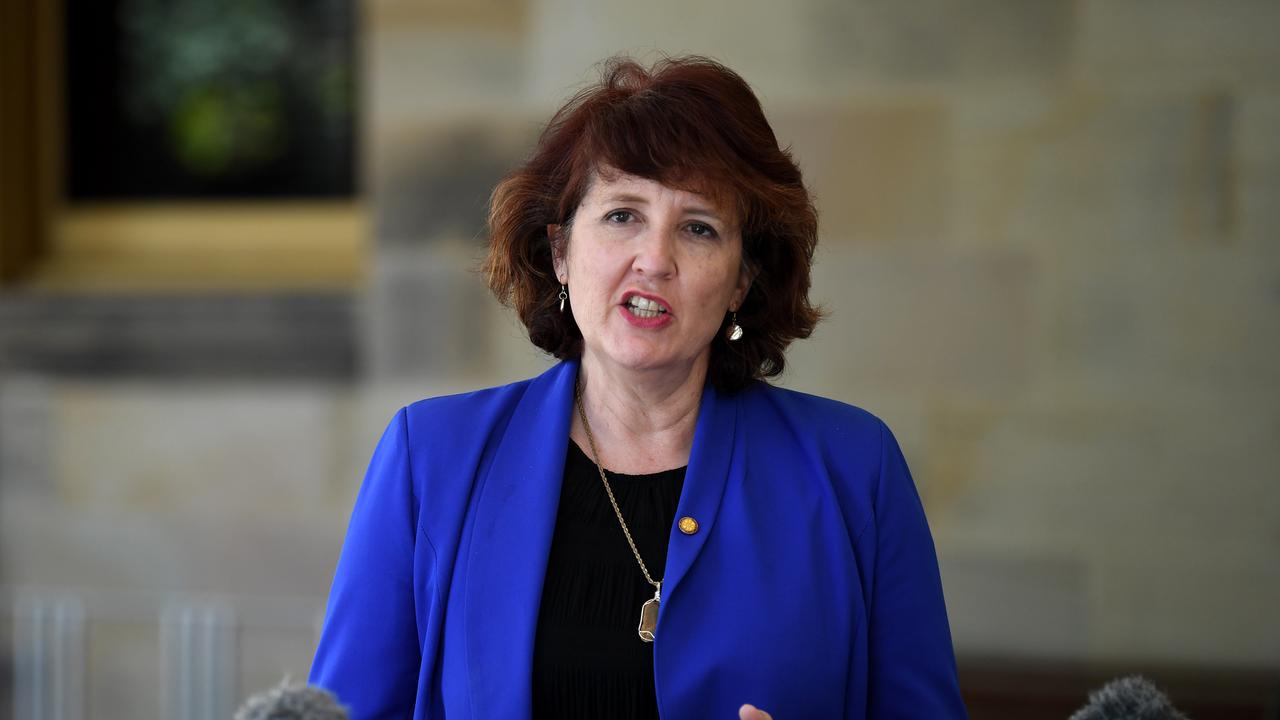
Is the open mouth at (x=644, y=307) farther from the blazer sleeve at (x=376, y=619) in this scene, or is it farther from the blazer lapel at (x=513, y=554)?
the blazer sleeve at (x=376, y=619)

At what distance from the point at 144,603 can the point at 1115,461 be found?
Result: 381 centimetres

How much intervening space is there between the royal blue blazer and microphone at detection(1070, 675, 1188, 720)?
1.72 ft

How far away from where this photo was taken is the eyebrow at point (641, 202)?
7.82 feet

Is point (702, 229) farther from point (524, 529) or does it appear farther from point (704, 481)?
point (524, 529)

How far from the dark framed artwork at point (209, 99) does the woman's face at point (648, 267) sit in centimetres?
357

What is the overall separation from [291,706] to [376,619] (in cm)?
60

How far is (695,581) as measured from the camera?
231 cm

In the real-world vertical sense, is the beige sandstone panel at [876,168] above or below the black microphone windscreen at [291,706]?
above

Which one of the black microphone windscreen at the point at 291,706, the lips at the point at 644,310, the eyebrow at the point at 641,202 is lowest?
the black microphone windscreen at the point at 291,706

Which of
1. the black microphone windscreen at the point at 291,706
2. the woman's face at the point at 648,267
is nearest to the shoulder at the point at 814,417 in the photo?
the woman's face at the point at 648,267

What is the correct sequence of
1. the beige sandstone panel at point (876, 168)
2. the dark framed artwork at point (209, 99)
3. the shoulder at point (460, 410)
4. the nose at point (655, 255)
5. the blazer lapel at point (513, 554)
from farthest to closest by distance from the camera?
1. the dark framed artwork at point (209, 99)
2. the beige sandstone panel at point (876, 168)
3. the shoulder at point (460, 410)
4. the nose at point (655, 255)
5. the blazer lapel at point (513, 554)

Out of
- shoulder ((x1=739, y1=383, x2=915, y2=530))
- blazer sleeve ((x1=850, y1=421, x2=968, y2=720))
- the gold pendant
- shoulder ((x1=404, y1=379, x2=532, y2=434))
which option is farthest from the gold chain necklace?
blazer sleeve ((x1=850, y1=421, x2=968, y2=720))

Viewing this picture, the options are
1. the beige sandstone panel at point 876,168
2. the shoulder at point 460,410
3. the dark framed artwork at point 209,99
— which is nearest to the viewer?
the shoulder at point 460,410

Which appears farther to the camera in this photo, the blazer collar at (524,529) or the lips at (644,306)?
the lips at (644,306)
